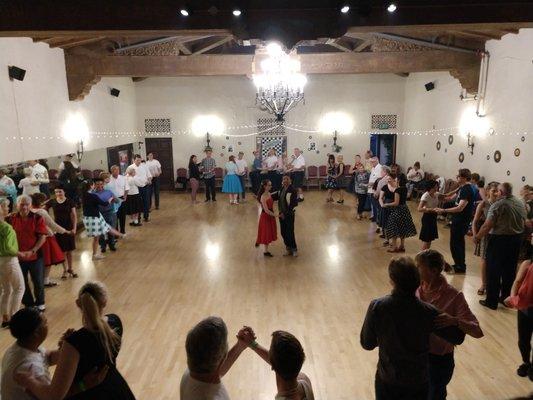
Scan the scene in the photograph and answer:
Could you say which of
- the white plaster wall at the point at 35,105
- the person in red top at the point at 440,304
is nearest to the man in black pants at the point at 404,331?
the person in red top at the point at 440,304

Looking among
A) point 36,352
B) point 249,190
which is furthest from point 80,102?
point 36,352

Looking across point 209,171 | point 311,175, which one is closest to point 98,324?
point 209,171

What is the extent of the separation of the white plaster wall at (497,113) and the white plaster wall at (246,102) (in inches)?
68.0

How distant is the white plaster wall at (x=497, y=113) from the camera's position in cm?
677

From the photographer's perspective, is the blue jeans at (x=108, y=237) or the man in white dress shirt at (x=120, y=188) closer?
the blue jeans at (x=108, y=237)

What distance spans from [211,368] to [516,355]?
3228 millimetres

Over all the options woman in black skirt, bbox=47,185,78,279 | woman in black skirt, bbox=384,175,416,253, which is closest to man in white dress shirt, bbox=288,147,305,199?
woman in black skirt, bbox=384,175,416,253

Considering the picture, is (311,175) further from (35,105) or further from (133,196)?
(35,105)

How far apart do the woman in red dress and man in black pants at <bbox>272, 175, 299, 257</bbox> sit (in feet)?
0.47

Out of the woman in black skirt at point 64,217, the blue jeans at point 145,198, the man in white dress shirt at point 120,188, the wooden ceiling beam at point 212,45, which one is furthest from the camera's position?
the wooden ceiling beam at point 212,45

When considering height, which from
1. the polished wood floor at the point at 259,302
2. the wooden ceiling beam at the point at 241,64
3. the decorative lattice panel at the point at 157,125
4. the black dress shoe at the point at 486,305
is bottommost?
the polished wood floor at the point at 259,302

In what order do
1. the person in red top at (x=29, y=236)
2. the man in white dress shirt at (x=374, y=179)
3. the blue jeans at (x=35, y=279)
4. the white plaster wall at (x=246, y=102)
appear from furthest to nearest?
the white plaster wall at (x=246, y=102) → the man in white dress shirt at (x=374, y=179) → the blue jeans at (x=35, y=279) → the person in red top at (x=29, y=236)

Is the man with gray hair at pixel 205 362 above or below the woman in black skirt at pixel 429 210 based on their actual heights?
above

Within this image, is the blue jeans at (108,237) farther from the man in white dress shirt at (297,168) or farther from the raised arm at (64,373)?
the man in white dress shirt at (297,168)
